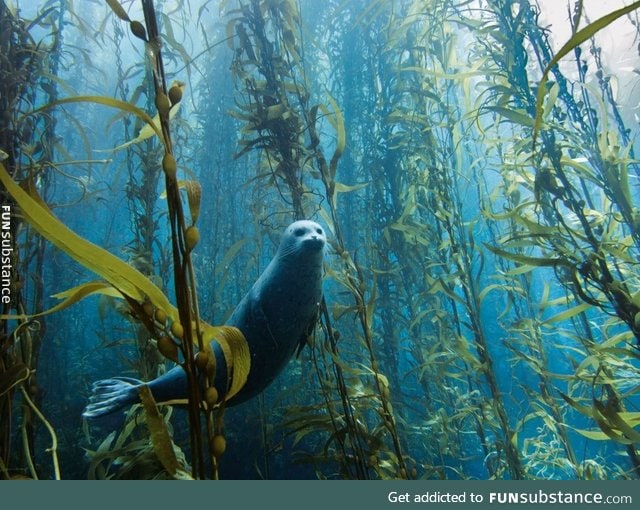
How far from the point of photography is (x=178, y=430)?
4.78 m

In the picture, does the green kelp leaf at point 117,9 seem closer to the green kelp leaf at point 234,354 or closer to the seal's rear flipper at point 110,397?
the green kelp leaf at point 234,354

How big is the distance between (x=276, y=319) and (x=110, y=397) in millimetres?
798

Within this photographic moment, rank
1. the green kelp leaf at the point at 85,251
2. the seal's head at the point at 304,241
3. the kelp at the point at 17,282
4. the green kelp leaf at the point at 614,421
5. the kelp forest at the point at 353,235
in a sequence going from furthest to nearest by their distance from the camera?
the seal's head at the point at 304,241 → the green kelp leaf at the point at 614,421 → the kelp at the point at 17,282 → the kelp forest at the point at 353,235 → the green kelp leaf at the point at 85,251

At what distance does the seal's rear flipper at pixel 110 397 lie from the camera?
1.77 m

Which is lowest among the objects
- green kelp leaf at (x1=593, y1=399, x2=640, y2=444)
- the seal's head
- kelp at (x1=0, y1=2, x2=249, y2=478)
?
green kelp leaf at (x1=593, y1=399, x2=640, y2=444)

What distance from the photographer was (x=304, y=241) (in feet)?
6.13

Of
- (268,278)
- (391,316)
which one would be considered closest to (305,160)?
(268,278)

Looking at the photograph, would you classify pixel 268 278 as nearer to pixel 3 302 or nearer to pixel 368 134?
pixel 3 302

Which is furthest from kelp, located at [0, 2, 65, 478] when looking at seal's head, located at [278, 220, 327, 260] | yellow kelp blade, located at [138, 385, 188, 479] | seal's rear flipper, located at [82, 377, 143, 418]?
seal's head, located at [278, 220, 327, 260]

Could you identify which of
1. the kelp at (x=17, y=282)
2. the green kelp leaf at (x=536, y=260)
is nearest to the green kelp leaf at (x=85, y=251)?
the kelp at (x=17, y=282)

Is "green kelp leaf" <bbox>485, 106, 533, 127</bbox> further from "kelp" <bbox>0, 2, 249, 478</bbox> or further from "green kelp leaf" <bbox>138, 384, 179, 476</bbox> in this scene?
"green kelp leaf" <bbox>138, 384, 179, 476</bbox>

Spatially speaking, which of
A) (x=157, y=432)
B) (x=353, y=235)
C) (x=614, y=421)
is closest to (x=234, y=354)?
(x=157, y=432)

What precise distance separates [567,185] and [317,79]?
5122 millimetres

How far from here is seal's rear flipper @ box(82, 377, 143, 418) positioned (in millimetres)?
1767
